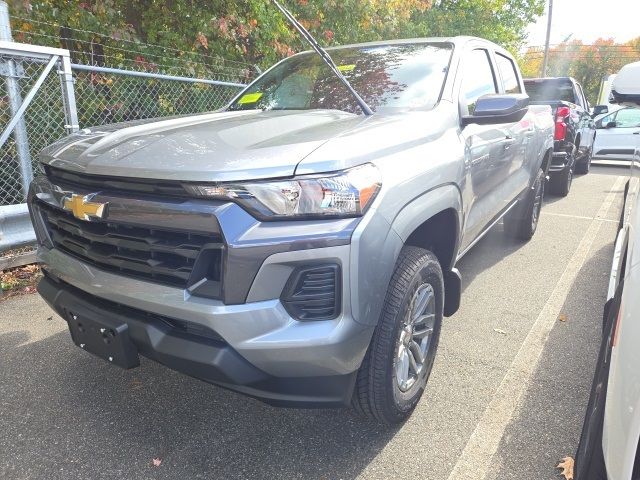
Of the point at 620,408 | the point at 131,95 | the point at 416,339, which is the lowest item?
the point at 416,339

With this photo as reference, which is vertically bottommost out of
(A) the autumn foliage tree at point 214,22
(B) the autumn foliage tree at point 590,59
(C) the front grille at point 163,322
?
(B) the autumn foliage tree at point 590,59

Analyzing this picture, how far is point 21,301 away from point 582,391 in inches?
151

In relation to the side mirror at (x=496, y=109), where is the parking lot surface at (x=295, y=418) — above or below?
below

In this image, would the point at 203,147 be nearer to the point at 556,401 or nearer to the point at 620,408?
the point at 620,408

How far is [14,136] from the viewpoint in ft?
14.1

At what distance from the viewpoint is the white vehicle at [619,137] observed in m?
11.7

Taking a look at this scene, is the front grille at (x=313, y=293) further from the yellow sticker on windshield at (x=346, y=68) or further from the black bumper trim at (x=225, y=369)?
the yellow sticker on windshield at (x=346, y=68)

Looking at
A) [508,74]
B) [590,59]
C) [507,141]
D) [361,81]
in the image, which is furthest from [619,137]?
[590,59]

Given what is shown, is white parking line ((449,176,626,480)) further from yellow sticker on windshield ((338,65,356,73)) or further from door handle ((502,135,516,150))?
yellow sticker on windshield ((338,65,356,73))

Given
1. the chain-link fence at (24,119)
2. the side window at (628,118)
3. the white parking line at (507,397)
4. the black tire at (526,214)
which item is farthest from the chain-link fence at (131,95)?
the side window at (628,118)

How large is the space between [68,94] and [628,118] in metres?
12.8

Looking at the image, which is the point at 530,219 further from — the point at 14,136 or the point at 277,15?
the point at 14,136

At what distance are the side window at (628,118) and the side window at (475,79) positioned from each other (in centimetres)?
1022

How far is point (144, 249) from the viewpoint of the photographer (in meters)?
1.87
